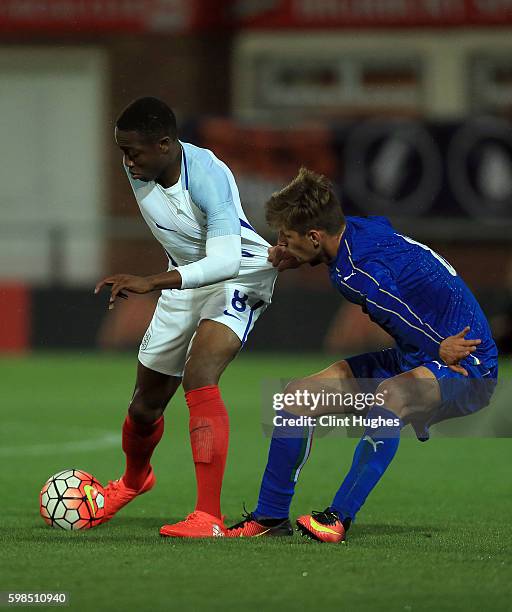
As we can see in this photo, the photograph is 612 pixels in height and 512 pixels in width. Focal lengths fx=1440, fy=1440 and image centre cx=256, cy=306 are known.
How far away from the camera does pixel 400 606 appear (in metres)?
4.50

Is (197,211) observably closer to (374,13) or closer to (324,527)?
(324,527)

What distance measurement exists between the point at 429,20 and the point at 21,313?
7.10 m

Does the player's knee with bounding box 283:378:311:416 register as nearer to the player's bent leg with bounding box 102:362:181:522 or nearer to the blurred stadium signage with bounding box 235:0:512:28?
→ the player's bent leg with bounding box 102:362:181:522

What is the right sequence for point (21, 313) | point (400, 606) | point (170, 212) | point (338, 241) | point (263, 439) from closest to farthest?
point (400, 606), point (338, 241), point (170, 212), point (263, 439), point (21, 313)

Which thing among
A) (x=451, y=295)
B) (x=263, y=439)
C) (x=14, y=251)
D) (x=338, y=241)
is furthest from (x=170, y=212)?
(x=14, y=251)

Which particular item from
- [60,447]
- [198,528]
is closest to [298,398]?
[198,528]

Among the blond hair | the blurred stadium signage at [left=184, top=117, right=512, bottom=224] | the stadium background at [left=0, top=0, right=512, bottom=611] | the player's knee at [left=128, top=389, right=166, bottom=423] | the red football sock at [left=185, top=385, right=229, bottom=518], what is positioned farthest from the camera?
the blurred stadium signage at [left=184, top=117, right=512, bottom=224]

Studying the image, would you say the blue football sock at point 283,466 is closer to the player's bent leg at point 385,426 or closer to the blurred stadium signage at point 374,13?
the player's bent leg at point 385,426

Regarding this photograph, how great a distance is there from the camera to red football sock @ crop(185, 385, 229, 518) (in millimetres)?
6047

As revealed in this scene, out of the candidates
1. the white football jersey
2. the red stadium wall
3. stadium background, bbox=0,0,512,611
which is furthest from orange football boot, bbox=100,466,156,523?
the red stadium wall

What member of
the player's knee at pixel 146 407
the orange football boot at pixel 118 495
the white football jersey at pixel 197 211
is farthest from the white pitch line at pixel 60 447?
the white football jersey at pixel 197 211

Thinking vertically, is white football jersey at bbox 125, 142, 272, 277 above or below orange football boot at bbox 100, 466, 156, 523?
above

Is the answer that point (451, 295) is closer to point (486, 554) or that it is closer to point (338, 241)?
point (338, 241)

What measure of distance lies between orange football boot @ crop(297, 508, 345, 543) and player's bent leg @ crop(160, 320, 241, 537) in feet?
1.37
